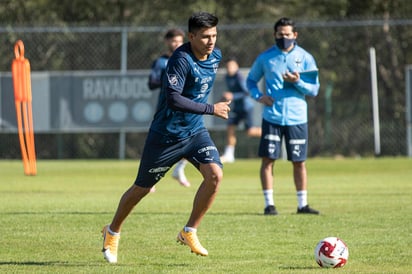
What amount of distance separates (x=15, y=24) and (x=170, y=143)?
19408mm

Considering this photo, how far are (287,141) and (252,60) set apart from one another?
39.9 feet

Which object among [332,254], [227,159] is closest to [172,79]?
[332,254]

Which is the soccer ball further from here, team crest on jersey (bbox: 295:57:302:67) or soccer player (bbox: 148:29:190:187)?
soccer player (bbox: 148:29:190:187)

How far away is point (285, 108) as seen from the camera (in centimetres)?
1179

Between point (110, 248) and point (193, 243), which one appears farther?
point (193, 243)

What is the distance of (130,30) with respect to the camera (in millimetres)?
22953

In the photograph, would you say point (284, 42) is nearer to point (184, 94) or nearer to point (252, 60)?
point (184, 94)

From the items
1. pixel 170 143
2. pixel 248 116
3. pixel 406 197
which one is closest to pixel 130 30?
pixel 248 116

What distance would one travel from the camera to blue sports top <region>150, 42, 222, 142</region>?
8.00 m

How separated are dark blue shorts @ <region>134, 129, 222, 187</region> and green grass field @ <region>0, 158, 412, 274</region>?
2.26 feet

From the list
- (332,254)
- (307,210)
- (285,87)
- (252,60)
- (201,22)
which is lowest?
(332,254)

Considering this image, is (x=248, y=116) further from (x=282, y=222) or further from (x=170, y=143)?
(x=170, y=143)

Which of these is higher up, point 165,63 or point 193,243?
point 165,63

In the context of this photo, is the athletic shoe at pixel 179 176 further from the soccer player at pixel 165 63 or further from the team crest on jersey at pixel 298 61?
the team crest on jersey at pixel 298 61
